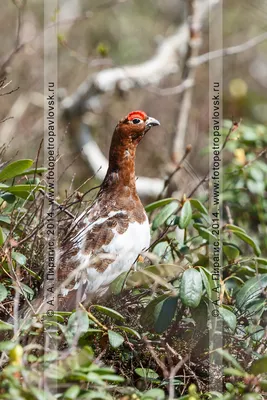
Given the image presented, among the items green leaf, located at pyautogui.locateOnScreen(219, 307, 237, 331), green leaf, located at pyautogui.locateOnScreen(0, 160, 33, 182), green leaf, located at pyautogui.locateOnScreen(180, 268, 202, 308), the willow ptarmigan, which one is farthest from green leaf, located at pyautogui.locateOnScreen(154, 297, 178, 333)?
green leaf, located at pyautogui.locateOnScreen(0, 160, 33, 182)

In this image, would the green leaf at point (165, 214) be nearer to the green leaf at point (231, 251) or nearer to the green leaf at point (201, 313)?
the green leaf at point (231, 251)

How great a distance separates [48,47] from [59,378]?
6430 millimetres

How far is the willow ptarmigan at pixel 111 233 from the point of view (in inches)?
139

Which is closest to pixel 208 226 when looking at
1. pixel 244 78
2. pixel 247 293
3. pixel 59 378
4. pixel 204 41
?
pixel 247 293

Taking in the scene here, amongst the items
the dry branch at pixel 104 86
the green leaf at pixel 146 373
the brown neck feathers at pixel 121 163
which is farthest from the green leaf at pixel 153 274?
the dry branch at pixel 104 86

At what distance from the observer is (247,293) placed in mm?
3406

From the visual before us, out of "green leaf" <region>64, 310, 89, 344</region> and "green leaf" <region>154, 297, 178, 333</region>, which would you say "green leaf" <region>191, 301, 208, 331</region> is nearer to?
"green leaf" <region>154, 297, 178, 333</region>

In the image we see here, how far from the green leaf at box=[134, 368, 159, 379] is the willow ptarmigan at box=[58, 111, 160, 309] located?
52 cm

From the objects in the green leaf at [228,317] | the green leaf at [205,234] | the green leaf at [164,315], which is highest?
the green leaf at [205,234]

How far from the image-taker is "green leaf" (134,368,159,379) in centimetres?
302

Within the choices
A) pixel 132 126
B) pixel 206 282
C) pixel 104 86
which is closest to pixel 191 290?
pixel 206 282

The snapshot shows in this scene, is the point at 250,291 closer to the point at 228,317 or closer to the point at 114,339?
the point at 228,317

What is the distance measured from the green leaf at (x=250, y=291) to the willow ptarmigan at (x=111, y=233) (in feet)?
1.95

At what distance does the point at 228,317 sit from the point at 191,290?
0.27 meters
